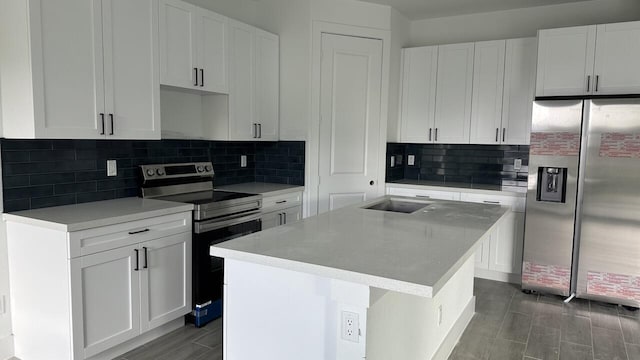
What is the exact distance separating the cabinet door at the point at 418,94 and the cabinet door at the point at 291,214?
1.48 meters

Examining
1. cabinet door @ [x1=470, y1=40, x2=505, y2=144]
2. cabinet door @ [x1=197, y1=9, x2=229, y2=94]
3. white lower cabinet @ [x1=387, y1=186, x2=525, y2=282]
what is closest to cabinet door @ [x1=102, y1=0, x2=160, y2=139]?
cabinet door @ [x1=197, y1=9, x2=229, y2=94]

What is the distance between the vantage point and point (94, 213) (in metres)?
2.62

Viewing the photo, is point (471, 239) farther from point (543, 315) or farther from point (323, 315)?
point (543, 315)

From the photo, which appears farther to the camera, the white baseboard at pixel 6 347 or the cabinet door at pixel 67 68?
the white baseboard at pixel 6 347

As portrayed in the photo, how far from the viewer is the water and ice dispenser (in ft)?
12.5

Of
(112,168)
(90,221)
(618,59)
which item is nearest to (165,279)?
(90,221)

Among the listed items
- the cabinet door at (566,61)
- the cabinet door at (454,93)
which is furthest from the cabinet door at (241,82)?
the cabinet door at (566,61)

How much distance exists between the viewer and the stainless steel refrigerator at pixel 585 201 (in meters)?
3.57

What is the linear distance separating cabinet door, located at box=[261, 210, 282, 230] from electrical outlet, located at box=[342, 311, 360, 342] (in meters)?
2.19

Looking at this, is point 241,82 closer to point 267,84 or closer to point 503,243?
point 267,84

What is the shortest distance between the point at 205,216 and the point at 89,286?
874 millimetres

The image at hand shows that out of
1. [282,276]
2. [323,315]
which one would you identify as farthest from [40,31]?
[323,315]

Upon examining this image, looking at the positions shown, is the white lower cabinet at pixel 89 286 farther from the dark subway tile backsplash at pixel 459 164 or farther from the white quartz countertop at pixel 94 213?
the dark subway tile backsplash at pixel 459 164

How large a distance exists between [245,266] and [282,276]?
7.7 inches
